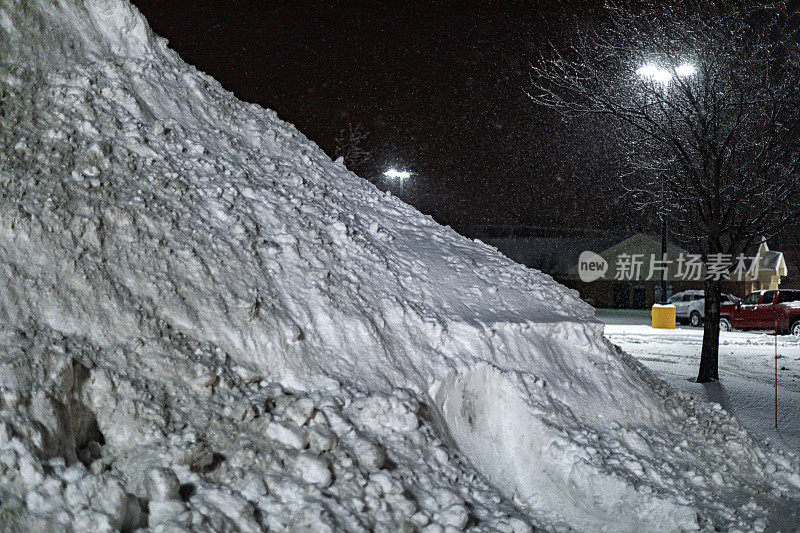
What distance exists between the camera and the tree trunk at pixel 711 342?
1141 cm

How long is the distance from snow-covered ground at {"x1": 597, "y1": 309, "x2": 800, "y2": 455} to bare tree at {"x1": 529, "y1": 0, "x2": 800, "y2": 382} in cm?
94

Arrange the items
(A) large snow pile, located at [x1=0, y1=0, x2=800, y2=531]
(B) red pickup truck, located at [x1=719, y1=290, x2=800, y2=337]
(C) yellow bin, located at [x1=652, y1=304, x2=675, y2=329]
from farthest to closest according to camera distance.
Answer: (C) yellow bin, located at [x1=652, y1=304, x2=675, y2=329], (B) red pickup truck, located at [x1=719, y1=290, x2=800, y2=337], (A) large snow pile, located at [x1=0, y1=0, x2=800, y2=531]

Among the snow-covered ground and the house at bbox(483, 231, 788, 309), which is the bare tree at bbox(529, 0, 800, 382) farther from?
the house at bbox(483, 231, 788, 309)

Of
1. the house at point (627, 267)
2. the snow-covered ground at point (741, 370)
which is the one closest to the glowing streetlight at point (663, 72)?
the snow-covered ground at point (741, 370)

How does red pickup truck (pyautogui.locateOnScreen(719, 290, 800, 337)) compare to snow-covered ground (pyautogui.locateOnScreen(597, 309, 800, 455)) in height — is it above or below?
above

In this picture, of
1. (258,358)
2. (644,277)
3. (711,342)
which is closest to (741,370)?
(711,342)

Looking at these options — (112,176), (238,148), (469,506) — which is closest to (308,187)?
(238,148)

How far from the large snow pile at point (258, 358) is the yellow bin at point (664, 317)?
49.2 feet

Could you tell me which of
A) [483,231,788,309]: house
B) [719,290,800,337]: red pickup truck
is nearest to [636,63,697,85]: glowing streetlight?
[719,290,800,337]: red pickup truck

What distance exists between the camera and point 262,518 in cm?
383

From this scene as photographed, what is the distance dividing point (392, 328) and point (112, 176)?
2.87m

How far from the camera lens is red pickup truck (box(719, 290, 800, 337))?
65.2ft

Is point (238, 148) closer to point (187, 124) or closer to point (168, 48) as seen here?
point (187, 124)

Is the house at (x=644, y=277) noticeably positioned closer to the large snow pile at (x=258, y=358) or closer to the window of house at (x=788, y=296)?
the window of house at (x=788, y=296)
